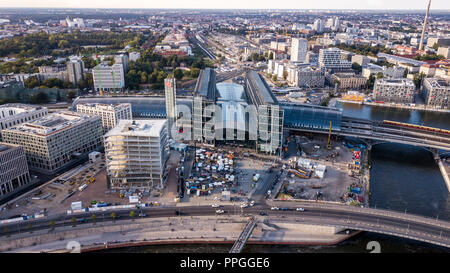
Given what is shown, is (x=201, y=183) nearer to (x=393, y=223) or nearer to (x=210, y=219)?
(x=210, y=219)

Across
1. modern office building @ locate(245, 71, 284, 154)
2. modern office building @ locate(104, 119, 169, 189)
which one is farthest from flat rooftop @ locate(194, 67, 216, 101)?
modern office building @ locate(104, 119, 169, 189)

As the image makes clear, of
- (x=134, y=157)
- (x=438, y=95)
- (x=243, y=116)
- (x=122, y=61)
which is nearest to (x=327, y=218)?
(x=134, y=157)

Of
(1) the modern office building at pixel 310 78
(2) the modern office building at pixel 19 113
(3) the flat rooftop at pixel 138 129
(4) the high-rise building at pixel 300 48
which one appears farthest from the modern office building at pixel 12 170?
(4) the high-rise building at pixel 300 48

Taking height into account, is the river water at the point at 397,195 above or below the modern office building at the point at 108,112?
below

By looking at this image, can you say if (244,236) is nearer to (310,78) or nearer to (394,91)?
(394,91)

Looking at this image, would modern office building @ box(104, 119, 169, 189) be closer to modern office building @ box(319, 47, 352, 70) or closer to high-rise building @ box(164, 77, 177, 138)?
high-rise building @ box(164, 77, 177, 138)

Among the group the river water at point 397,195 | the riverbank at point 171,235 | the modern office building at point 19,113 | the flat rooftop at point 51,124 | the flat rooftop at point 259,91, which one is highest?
the flat rooftop at point 259,91

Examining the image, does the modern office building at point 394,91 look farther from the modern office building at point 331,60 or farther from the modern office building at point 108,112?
the modern office building at point 108,112
